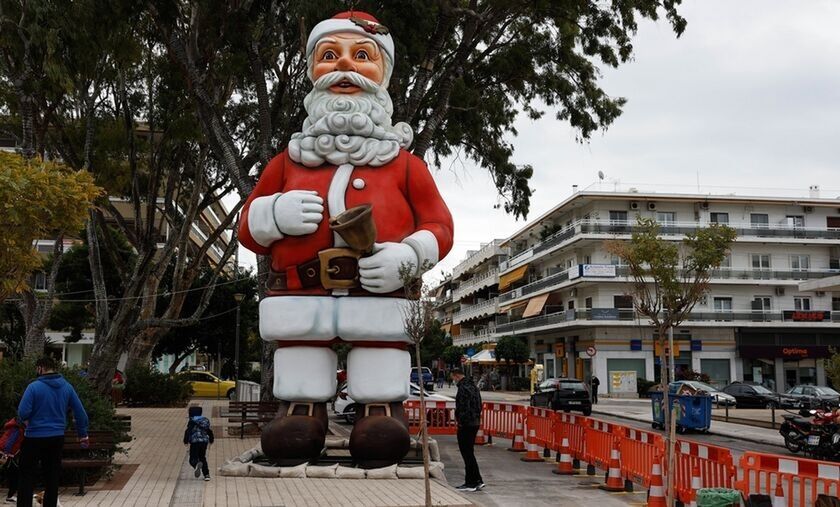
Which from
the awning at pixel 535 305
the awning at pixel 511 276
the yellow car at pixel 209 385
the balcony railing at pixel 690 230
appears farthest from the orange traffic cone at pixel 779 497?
the awning at pixel 511 276

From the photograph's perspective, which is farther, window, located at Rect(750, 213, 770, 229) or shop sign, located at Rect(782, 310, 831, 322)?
window, located at Rect(750, 213, 770, 229)

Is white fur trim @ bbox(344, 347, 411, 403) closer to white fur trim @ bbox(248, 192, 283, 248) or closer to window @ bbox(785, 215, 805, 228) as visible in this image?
white fur trim @ bbox(248, 192, 283, 248)

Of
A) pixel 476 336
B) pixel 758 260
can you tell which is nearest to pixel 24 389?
pixel 758 260

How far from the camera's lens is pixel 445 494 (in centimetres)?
839

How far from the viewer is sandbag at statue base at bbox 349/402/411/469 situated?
8891 millimetres

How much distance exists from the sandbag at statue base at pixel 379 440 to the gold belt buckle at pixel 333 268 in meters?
1.53

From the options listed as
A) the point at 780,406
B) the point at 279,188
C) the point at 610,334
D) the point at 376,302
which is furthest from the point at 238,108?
the point at 610,334

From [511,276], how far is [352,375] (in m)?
44.6

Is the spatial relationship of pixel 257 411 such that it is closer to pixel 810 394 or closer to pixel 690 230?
pixel 810 394

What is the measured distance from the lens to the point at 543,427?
13.3 metres

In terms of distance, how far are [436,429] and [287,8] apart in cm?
897

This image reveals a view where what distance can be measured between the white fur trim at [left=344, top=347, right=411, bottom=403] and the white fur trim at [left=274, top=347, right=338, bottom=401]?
0.32 m

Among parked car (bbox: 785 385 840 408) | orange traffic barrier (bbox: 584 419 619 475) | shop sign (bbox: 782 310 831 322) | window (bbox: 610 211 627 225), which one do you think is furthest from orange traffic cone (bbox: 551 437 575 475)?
shop sign (bbox: 782 310 831 322)

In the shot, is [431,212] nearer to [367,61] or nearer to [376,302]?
[376,302]
